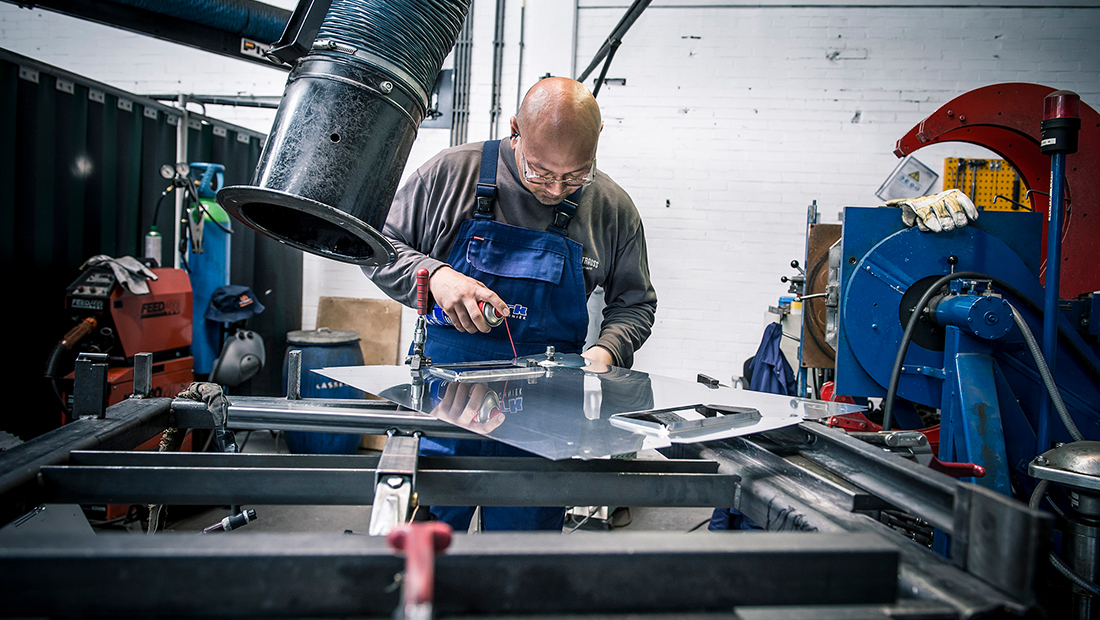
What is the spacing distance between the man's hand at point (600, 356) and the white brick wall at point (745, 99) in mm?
2596

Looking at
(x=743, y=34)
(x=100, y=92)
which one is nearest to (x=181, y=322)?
(x=100, y=92)

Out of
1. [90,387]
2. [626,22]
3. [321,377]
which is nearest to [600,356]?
[90,387]

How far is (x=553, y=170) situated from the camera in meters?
1.39

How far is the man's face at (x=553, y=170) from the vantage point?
4.53ft

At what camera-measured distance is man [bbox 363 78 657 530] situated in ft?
4.54

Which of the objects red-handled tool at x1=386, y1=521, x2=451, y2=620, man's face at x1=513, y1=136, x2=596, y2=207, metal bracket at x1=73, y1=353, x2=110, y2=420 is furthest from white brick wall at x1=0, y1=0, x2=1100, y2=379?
red-handled tool at x1=386, y1=521, x2=451, y2=620

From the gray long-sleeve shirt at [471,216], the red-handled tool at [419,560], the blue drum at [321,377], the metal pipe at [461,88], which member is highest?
the metal pipe at [461,88]

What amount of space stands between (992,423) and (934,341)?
30 centimetres

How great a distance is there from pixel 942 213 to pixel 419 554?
5.95 feet

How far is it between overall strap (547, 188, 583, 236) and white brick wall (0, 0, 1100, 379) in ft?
8.41

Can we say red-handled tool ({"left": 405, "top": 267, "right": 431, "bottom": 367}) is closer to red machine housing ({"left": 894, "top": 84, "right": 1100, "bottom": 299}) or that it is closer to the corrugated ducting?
red machine housing ({"left": 894, "top": 84, "right": 1100, "bottom": 299})

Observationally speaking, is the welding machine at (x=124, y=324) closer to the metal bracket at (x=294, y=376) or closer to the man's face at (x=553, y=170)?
the metal bracket at (x=294, y=376)

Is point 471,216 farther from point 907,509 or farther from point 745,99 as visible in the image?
point 745,99

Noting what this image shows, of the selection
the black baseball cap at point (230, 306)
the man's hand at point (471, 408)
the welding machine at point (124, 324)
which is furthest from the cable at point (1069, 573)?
the black baseball cap at point (230, 306)
